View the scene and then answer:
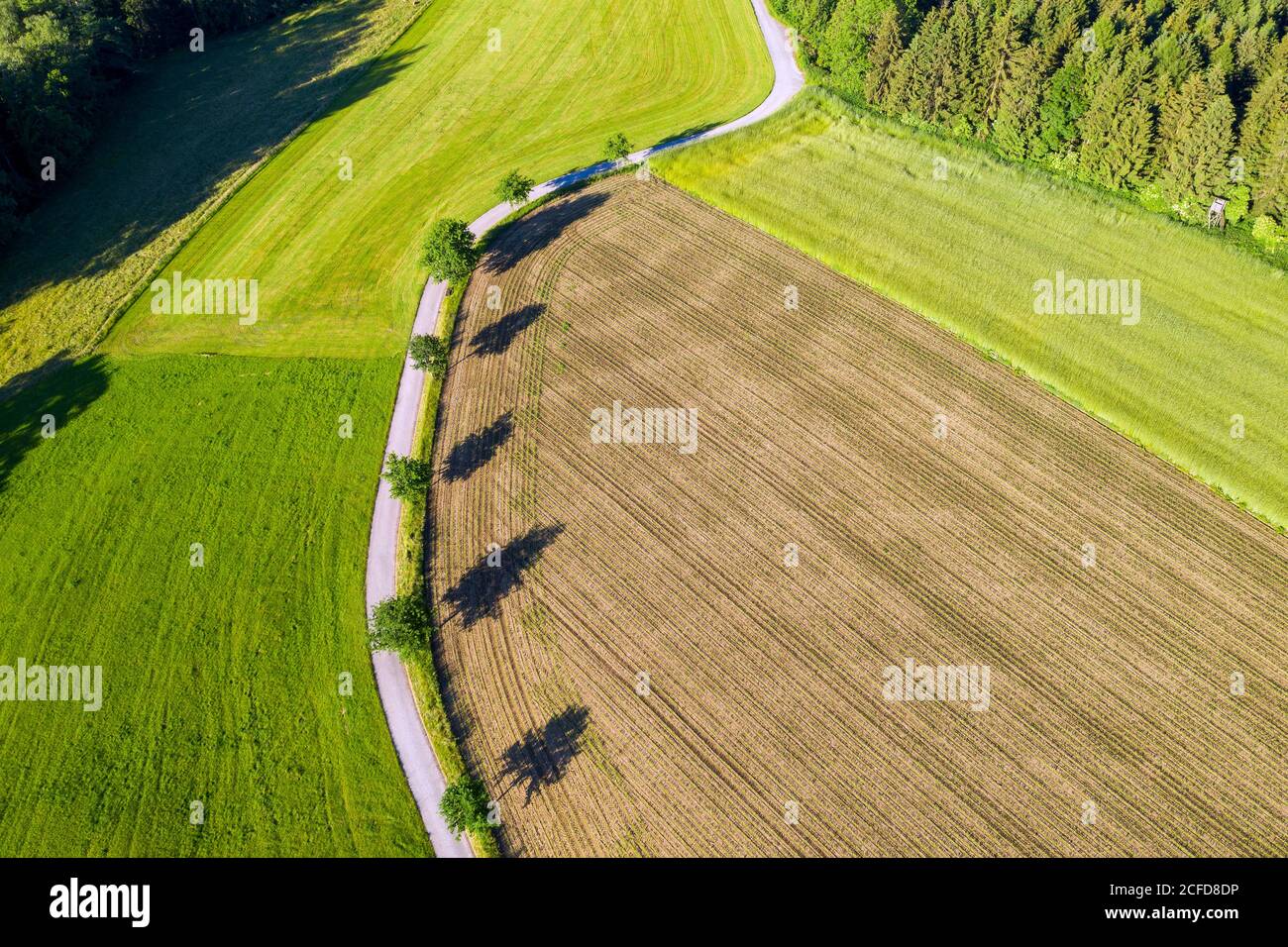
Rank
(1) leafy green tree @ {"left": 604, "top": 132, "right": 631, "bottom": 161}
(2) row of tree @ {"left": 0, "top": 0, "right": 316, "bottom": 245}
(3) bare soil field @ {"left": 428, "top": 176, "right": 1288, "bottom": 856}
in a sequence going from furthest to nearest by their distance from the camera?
(2) row of tree @ {"left": 0, "top": 0, "right": 316, "bottom": 245} → (1) leafy green tree @ {"left": 604, "top": 132, "right": 631, "bottom": 161} → (3) bare soil field @ {"left": 428, "top": 176, "right": 1288, "bottom": 856}

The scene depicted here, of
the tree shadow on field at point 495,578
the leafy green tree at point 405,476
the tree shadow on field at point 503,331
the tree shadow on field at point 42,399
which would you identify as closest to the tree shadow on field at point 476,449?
the leafy green tree at point 405,476

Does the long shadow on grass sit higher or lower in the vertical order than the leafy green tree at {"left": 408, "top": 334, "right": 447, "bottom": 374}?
higher

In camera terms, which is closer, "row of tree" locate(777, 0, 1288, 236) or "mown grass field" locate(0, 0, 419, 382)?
"row of tree" locate(777, 0, 1288, 236)

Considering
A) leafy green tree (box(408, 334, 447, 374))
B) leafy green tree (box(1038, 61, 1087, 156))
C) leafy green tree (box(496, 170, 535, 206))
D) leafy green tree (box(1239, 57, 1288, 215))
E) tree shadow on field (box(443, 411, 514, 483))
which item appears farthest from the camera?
leafy green tree (box(496, 170, 535, 206))

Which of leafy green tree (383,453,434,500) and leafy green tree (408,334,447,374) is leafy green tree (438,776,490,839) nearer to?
leafy green tree (383,453,434,500)

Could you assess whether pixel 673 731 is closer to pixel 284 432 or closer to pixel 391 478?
pixel 391 478

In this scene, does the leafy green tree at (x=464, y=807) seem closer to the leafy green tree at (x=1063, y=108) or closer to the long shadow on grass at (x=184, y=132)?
the long shadow on grass at (x=184, y=132)

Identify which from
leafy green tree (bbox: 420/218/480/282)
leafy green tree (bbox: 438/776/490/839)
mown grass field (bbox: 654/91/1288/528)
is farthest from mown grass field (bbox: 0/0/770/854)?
mown grass field (bbox: 654/91/1288/528)

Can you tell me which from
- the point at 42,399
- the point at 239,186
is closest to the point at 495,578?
the point at 42,399

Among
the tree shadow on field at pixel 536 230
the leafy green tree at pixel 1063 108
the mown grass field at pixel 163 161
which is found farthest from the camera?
the leafy green tree at pixel 1063 108
